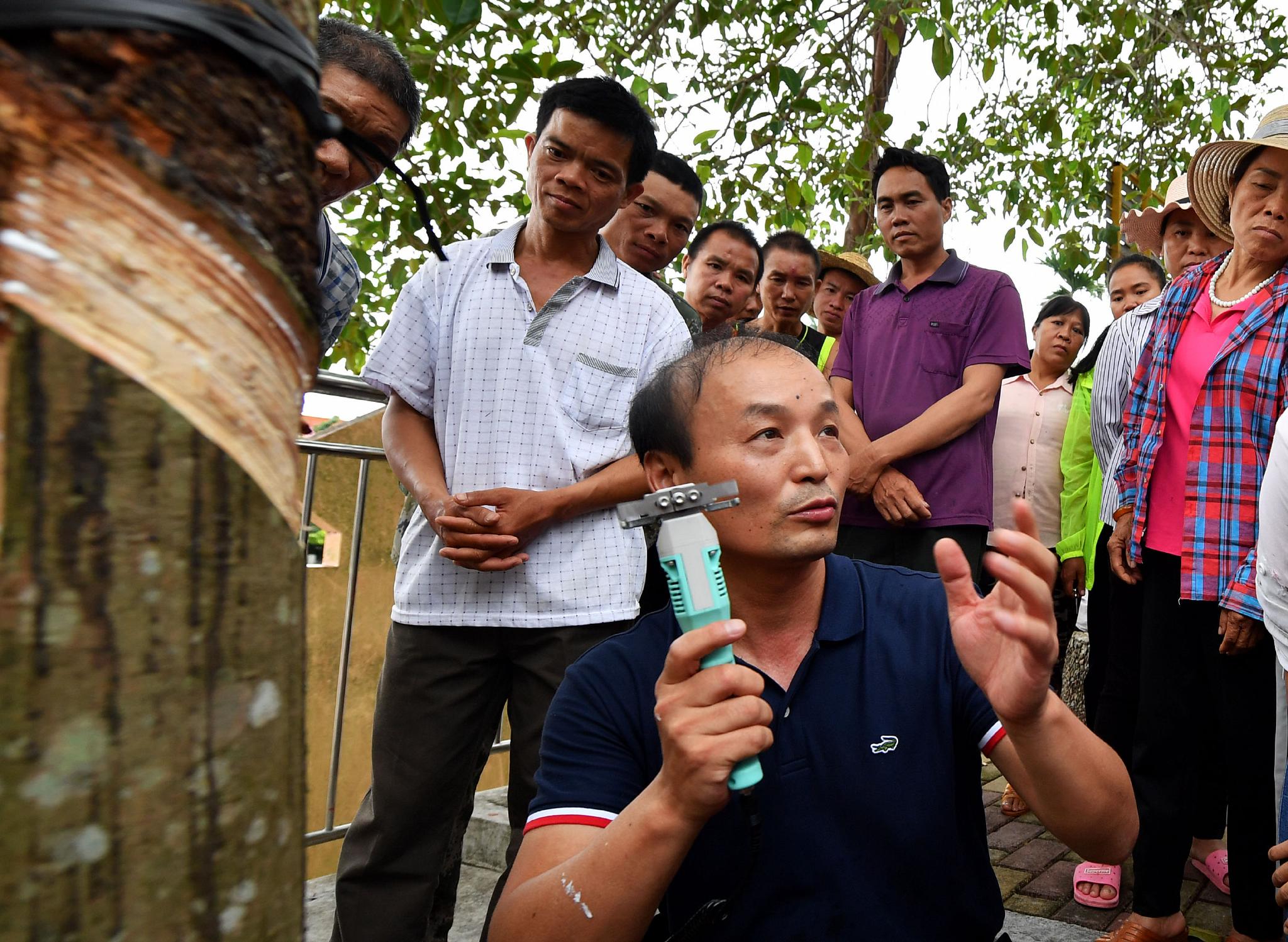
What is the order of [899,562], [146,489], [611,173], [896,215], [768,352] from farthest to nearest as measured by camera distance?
[896,215], [899,562], [611,173], [768,352], [146,489]

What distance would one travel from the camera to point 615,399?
261 cm

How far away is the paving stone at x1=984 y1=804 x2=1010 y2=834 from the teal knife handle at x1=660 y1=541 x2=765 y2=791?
10.7ft

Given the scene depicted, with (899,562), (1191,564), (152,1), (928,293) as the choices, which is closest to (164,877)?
(152,1)

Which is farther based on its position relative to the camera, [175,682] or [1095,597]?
[1095,597]

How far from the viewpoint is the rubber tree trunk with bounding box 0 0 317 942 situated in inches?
22.2

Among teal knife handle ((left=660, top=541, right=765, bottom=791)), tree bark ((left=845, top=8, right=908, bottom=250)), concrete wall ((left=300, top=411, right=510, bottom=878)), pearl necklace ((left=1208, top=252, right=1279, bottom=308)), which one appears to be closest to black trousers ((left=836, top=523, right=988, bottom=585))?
pearl necklace ((left=1208, top=252, right=1279, bottom=308))

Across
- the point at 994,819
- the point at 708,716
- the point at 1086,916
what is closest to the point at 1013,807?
the point at 994,819

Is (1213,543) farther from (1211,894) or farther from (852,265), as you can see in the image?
(852,265)

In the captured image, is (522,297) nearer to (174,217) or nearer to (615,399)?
(615,399)

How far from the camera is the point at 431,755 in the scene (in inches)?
97.3

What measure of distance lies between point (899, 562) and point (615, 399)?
139cm

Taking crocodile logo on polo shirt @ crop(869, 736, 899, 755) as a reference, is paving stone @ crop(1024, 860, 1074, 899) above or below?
below

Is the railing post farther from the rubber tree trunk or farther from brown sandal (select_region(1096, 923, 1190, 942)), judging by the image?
the rubber tree trunk

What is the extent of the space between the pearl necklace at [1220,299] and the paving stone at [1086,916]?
1.91m
